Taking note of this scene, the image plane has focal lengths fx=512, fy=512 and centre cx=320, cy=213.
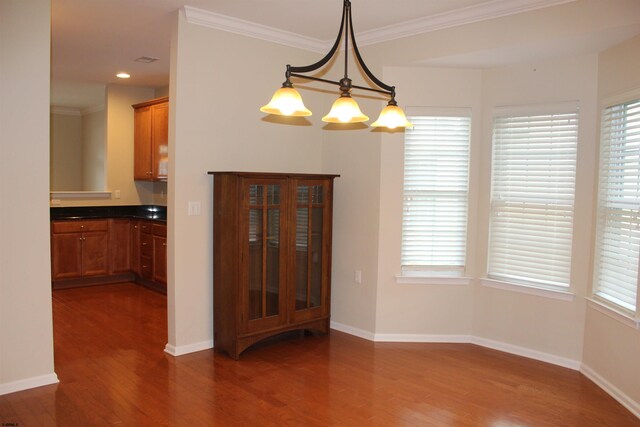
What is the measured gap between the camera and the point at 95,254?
663 centimetres

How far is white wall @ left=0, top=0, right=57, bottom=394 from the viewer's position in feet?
10.4

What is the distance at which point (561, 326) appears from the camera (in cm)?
401

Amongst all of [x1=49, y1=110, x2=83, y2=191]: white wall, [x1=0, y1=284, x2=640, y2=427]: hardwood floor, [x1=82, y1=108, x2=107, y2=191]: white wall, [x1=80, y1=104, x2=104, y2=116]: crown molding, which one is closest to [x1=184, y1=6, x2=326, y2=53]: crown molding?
[x1=0, y1=284, x2=640, y2=427]: hardwood floor

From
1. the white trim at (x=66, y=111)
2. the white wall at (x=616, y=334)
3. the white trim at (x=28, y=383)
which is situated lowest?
the white trim at (x=28, y=383)

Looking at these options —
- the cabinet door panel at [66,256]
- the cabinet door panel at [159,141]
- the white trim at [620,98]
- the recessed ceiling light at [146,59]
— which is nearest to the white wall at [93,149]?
the cabinet door panel at [66,256]

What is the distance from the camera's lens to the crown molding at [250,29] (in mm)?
3967

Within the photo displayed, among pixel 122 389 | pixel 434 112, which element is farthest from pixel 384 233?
pixel 122 389

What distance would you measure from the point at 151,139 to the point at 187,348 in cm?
344

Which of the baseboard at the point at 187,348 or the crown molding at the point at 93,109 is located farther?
the crown molding at the point at 93,109

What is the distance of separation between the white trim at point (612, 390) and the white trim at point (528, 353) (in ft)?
0.31

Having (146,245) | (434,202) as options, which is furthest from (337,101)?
(146,245)

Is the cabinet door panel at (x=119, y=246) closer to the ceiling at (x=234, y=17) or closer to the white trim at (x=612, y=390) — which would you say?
the ceiling at (x=234, y=17)

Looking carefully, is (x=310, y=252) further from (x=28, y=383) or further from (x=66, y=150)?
(x=66, y=150)

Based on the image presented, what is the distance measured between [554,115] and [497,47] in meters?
0.75
